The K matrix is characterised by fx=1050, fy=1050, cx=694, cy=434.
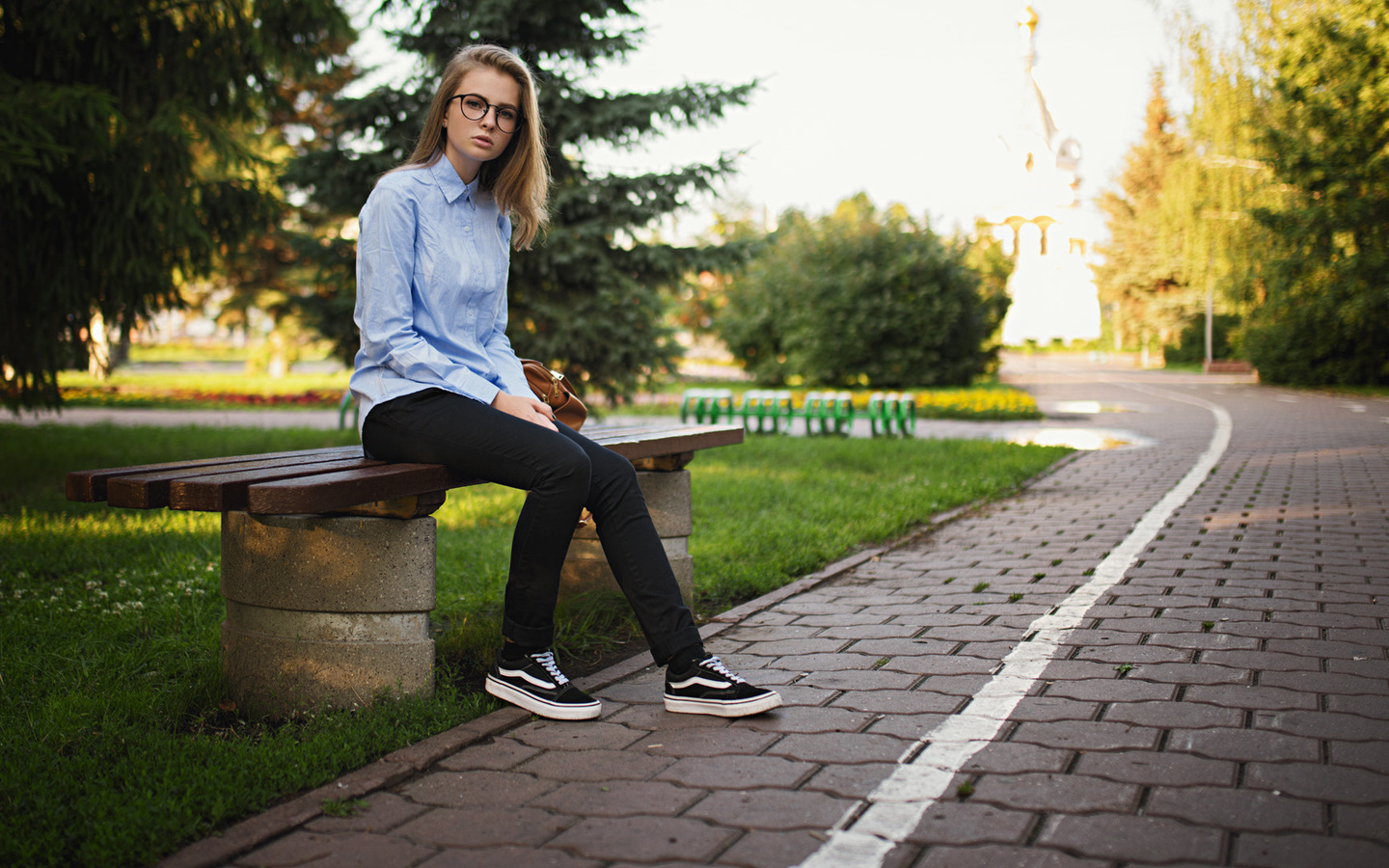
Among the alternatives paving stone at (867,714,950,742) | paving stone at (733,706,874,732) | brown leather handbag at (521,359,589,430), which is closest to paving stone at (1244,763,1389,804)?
paving stone at (867,714,950,742)

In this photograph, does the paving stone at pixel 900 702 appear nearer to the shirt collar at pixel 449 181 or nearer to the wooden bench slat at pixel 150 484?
the wooden bench slat at pixel 150 484

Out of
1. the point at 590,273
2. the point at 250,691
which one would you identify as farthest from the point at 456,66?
the point at 590,273

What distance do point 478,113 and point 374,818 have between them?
2.19 metres

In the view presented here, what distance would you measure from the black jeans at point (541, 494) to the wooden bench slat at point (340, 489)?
138mm

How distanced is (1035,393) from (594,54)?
740 inches

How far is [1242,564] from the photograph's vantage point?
5367mm

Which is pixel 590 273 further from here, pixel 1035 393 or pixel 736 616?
pixel 1035 393

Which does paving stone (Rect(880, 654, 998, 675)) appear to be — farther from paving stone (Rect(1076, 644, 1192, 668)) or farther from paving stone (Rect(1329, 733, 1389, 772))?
paving stone (Rect(1329, 733, 1389, 772))

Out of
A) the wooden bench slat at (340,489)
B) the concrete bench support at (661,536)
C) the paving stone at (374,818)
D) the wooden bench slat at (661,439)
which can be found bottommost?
the paving stone at (374,818)

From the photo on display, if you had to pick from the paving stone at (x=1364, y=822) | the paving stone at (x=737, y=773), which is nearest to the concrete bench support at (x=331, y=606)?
the paving stone at (x=737, y=773)

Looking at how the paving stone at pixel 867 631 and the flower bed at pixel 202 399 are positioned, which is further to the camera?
the flower bed at pixel 202 399

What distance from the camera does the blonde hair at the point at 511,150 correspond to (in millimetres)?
3457

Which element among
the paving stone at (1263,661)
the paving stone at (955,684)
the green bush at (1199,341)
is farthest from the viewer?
the green bush at (1199,341)

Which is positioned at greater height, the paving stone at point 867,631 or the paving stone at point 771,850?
the paving stone at point 867,631
